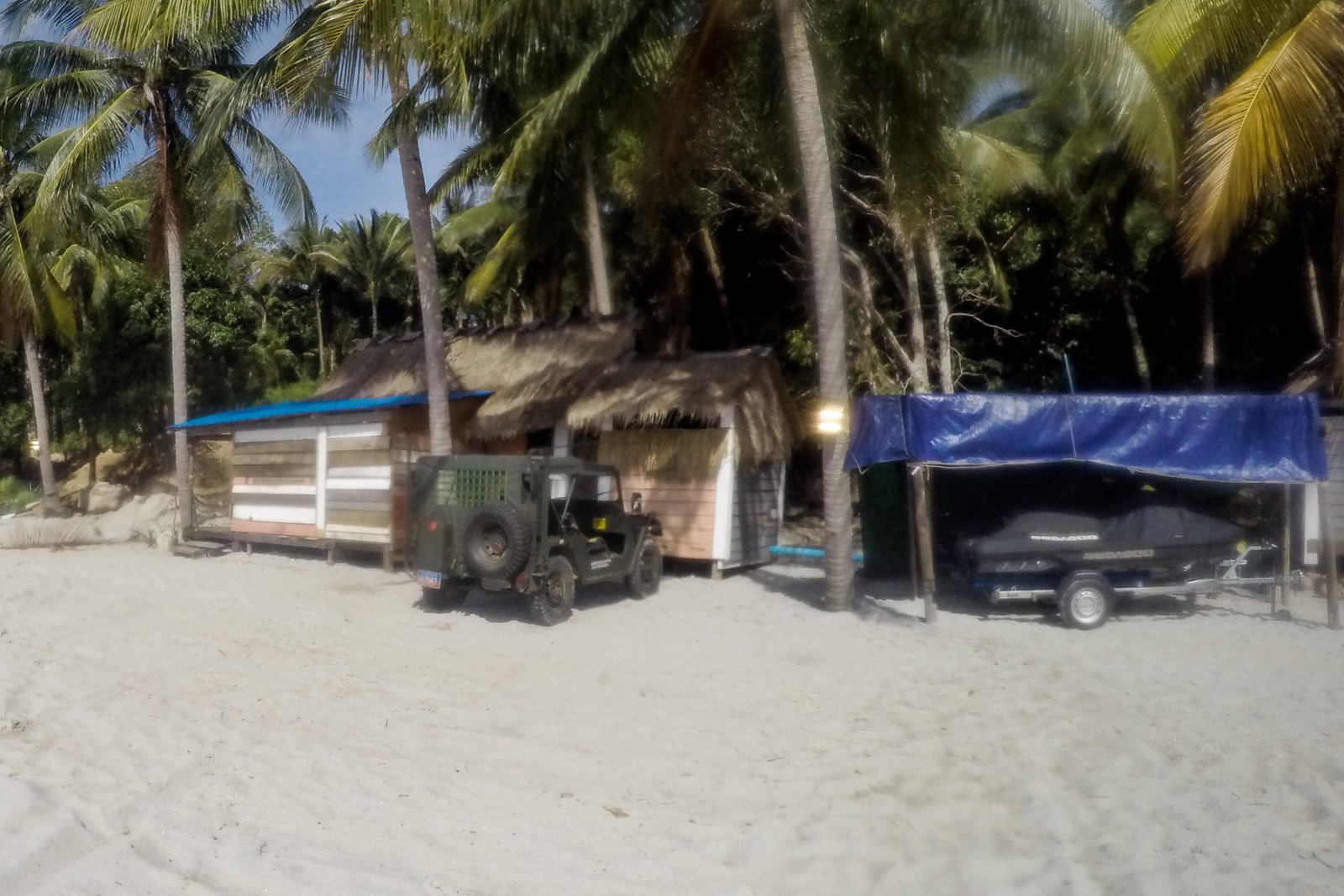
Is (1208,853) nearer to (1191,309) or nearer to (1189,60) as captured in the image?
(1189,60)

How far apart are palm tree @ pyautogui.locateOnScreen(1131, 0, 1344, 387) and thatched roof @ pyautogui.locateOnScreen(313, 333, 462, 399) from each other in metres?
11.1

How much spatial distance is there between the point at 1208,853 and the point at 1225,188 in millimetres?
7740

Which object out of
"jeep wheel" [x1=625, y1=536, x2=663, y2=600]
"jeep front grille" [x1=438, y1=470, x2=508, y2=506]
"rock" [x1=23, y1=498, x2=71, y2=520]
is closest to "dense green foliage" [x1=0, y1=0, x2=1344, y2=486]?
"rock" [x1=23, y1=498, x2=71, y2=520]

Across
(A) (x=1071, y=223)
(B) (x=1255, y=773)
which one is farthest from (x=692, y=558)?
(A) (x=1071, y=223)

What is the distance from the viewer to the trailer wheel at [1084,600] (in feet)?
33.4

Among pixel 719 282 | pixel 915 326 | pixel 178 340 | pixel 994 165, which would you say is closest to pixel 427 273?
pixel 178 340

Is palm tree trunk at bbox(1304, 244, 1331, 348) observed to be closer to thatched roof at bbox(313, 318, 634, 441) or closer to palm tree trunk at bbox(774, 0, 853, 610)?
palm tree trunk at bbox(774, 0, 853, 610)

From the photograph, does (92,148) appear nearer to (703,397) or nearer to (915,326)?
(703,397)

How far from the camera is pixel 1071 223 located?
20031mm

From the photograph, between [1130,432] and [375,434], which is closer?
[1130,432]

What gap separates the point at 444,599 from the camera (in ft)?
37.0

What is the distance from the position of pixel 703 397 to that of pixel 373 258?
25049mm

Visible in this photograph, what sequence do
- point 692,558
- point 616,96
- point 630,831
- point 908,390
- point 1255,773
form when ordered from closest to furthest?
point 630,831, point 1255,773, point 616,96, point 692,558, point 908,390

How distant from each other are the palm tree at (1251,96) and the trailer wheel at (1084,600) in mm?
3558
